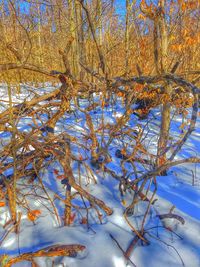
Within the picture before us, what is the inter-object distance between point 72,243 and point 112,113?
3.03 m

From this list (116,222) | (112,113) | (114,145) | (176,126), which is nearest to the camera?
(116,222)

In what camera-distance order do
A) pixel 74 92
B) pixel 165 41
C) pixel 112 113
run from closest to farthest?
pixel 74 92
pixel 165 41
pixel 112 113

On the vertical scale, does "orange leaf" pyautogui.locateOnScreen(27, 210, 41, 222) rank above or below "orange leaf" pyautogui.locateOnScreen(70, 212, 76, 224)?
above

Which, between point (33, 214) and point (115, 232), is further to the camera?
point (33, 214)

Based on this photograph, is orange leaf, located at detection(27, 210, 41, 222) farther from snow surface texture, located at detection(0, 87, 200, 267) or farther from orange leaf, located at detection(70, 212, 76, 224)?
orange leaf, located at detection(70, 212, 76, 224)

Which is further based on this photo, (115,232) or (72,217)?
(72,217)

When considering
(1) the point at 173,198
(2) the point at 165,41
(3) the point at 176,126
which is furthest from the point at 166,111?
(3) the point at 176,126

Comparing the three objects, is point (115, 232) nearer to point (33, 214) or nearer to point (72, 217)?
point (72, 217)

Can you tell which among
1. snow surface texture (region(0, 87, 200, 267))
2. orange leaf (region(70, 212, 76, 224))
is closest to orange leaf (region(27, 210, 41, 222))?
snow surface texture (region(0, 87, 200, 267))

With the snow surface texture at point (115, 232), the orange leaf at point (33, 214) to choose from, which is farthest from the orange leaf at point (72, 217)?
the orange leaf at point (33, 214)

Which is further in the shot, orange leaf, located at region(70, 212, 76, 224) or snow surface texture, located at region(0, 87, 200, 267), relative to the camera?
orange leaf, located at region(70, 212, 76, 224)

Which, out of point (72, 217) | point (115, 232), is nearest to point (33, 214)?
point (72, 217)

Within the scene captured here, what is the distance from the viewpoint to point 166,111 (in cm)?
247

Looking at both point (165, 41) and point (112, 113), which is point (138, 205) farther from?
point (112, 113)
